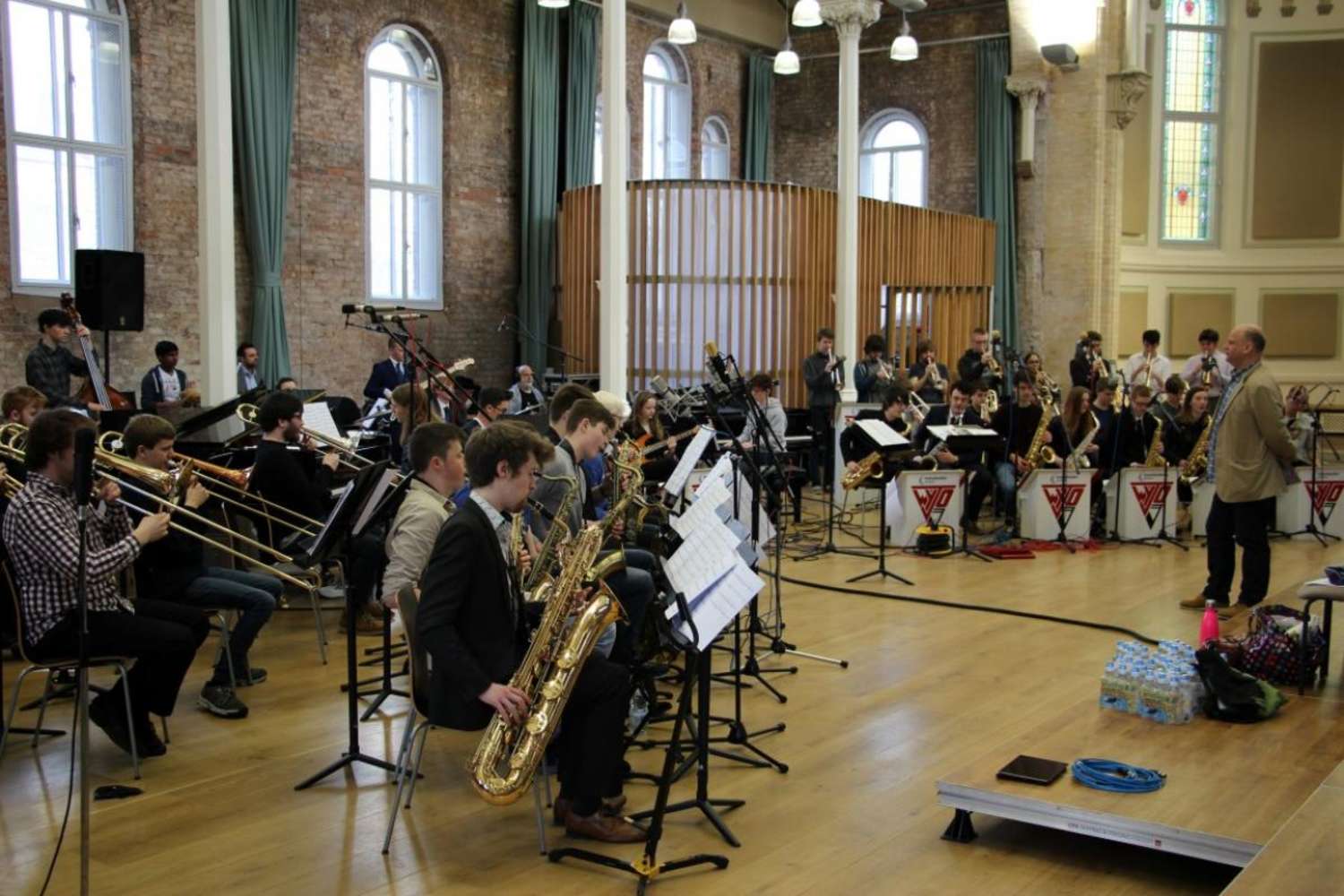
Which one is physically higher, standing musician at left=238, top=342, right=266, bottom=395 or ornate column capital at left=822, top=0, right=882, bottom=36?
ornate column capital at left=822, top=0, right=882, bottom=36

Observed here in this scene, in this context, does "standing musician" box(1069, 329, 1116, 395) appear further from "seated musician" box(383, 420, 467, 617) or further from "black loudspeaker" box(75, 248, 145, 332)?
"seated musician" box(383, 420, 467, 617)

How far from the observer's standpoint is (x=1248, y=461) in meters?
7.46

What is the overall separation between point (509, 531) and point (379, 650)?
2.23 metres

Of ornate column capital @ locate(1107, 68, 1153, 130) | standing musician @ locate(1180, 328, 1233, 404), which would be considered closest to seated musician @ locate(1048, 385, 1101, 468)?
standing musician @ locate(1180, 328, 1233, 404)

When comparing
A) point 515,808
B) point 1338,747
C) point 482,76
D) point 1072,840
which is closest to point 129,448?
point 515,808

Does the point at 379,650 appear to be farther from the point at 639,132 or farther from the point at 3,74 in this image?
the point at 639,132

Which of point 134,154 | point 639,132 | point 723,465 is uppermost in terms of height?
point 639,132

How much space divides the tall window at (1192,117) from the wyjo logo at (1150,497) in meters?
10.9

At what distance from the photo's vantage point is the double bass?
9397 mm

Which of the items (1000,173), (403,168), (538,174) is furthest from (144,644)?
(1000,173)

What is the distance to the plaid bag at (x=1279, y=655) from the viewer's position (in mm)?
5516

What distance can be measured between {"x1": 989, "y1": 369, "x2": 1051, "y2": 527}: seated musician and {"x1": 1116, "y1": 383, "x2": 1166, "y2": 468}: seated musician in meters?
0.72

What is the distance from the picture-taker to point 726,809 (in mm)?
4547

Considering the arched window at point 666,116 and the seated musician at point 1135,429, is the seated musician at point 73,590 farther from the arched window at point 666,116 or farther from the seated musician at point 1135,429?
the arched window at point 666,116
